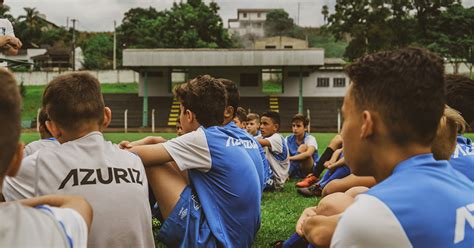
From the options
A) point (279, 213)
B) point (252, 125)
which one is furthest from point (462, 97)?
point (252, 125)

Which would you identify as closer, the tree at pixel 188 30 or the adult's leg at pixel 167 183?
the adult's leg at pixel 167 183

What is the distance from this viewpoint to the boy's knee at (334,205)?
2574 millimetres

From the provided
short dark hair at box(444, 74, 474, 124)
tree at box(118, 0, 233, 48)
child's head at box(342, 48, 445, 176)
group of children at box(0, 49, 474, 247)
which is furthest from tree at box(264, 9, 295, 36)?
child's head at box(342, 48, 445, 176)

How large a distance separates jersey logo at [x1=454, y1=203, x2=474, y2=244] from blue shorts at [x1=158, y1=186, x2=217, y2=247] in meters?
1.98

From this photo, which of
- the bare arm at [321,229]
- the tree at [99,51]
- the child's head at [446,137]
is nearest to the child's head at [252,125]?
the child's head at [446,137]

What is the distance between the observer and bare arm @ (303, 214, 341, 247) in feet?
6.20

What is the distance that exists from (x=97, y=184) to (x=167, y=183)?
1090mm

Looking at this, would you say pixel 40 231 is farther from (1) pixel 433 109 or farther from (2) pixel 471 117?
(2) pixel 471 117

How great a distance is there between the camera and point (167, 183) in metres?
3.46

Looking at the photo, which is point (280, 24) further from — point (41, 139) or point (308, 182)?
point (41, 139)

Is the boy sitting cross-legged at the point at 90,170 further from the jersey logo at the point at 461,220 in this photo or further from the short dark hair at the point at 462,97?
the short dark hair at the point at 462,97

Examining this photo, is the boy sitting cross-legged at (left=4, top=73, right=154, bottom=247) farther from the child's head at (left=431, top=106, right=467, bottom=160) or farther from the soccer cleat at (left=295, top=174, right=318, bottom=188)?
the soccer cleat at (left=295, top=174, right=318, bottom=188)

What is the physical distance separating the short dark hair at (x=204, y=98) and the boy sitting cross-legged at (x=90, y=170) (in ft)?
3.34

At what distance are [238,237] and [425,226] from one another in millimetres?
2163
